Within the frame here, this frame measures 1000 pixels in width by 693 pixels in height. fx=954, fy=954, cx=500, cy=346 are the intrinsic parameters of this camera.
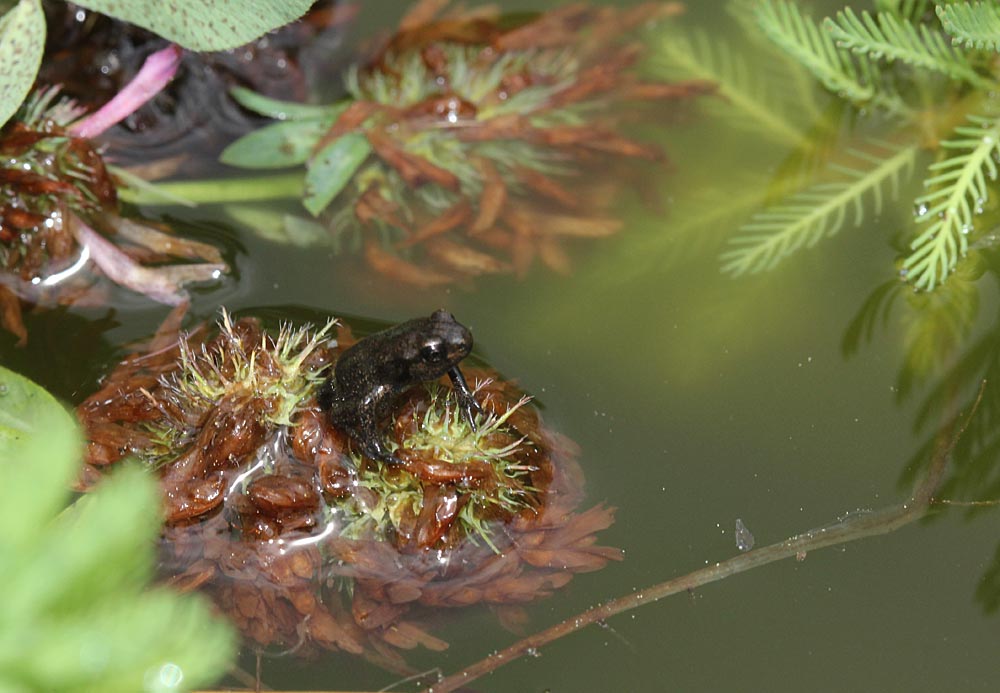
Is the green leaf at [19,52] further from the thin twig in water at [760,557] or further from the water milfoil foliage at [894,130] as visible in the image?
the water milfoil foliage at [894,130]

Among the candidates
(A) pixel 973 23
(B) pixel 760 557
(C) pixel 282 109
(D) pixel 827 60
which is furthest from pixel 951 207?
(C) pixel 282 109

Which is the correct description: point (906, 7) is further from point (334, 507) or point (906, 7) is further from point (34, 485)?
point (34, 485)

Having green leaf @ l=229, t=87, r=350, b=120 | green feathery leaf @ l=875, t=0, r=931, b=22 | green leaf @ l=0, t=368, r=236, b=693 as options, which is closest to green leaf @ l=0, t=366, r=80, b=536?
green leaf @ l=0, t=368, r=236, b=693

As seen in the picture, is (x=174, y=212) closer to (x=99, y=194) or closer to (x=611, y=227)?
(x=99, y=194)

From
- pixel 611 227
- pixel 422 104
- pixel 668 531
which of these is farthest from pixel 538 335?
pixel 422 104

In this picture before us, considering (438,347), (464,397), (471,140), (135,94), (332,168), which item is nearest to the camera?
(438,347)

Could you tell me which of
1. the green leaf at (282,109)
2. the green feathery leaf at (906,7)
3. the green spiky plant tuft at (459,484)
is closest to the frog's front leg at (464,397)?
the green spiky plant tuft at (459,484)
